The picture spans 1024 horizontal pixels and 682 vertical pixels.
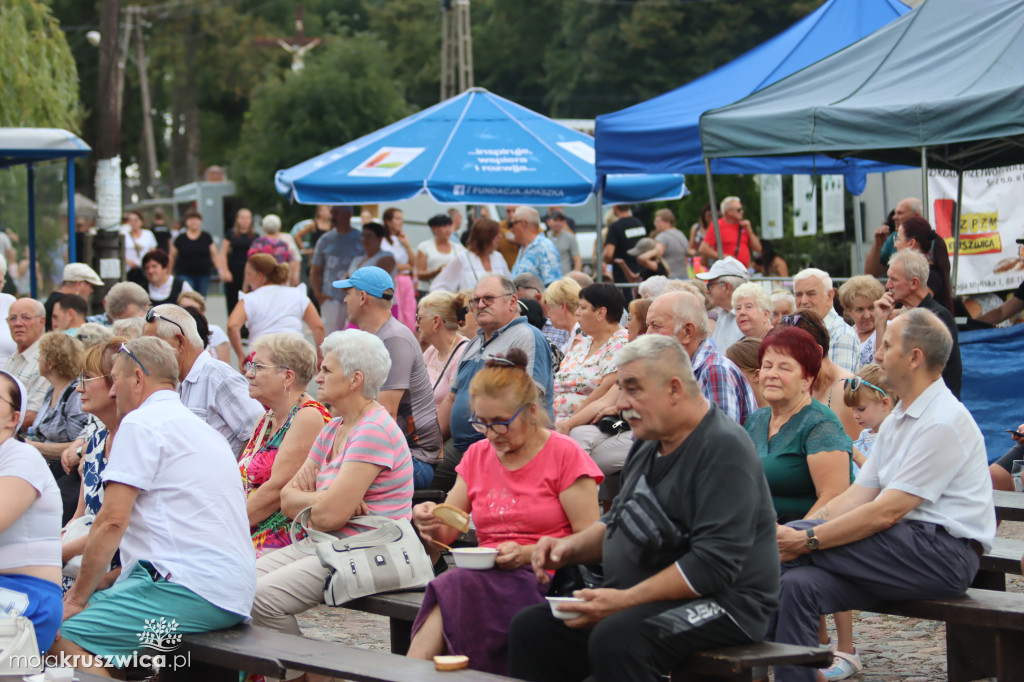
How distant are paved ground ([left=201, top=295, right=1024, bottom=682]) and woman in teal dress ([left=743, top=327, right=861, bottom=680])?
1.06 meters

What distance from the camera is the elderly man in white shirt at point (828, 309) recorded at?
6.73 m

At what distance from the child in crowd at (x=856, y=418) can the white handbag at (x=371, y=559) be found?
1.72 meters

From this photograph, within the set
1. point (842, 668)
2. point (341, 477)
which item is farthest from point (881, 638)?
point (341, 477)

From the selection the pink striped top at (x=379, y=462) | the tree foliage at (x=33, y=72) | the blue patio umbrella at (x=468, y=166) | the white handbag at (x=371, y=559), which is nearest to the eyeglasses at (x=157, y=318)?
the pink striped top at (x=379, y=462)

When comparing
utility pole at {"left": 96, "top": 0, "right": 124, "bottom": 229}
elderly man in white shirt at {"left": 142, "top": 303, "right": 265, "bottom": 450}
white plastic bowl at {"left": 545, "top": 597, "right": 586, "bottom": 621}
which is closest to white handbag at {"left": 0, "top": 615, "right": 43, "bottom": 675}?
white plastic bowl at {"left": 545, "top": 597, "right": 586, "bottom": 621}

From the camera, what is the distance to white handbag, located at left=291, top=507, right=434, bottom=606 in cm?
454

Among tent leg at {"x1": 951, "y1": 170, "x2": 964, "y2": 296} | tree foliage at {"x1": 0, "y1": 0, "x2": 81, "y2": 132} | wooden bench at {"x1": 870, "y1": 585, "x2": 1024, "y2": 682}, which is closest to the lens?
wooden bench at {"x1": 870, "y1": 585, "x2": 1024, "y2": 682}

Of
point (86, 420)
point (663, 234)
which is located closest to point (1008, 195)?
point (663, 234)

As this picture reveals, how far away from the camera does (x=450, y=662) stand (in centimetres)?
376

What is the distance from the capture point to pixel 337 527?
4555 millimetres

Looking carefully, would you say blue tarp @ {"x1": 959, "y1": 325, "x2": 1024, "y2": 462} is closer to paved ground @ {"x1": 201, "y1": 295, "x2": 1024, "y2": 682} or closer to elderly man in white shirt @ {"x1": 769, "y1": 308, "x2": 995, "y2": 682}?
paved ground @ {"x1": 201, "y1": 295, "x2": 1024, "y2": 682}

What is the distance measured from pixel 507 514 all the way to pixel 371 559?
2.37ft

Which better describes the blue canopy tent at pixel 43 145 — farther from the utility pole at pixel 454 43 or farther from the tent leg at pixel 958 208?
the utility pole at pixel 454 43

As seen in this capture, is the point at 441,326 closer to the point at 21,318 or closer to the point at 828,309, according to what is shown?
the point at 828,309
